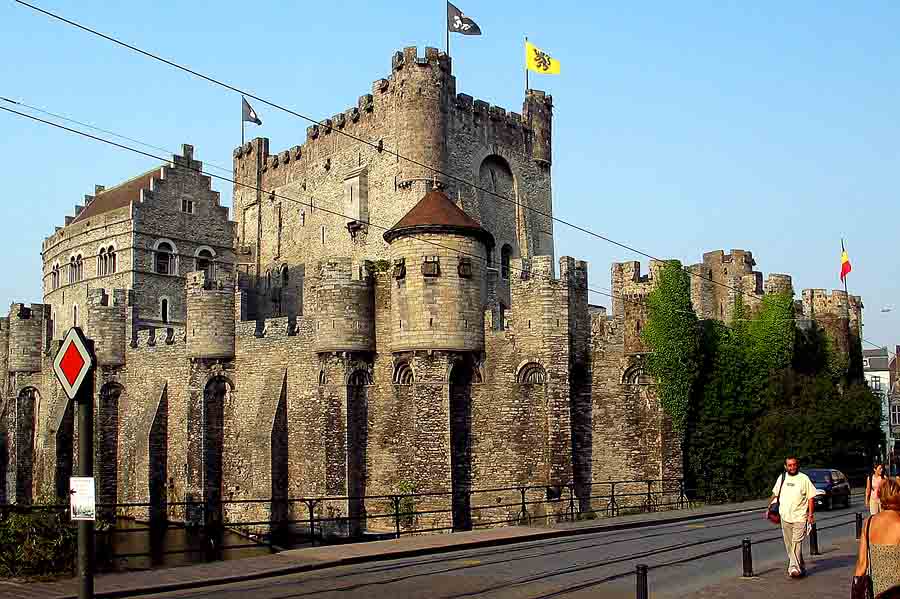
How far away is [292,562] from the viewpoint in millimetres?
16578

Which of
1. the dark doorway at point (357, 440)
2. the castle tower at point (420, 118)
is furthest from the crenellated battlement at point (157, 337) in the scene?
the castle tower at point (420, 118)

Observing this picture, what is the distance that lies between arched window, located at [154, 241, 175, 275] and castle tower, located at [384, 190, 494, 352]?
887 inches

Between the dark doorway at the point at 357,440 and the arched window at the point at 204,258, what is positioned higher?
the arched window at the point at 204,258

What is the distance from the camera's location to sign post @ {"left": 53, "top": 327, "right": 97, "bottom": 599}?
9094 mm

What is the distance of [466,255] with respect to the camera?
101 ft

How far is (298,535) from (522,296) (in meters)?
12.3

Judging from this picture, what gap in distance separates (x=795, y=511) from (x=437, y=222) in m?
18.6

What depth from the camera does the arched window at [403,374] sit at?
104 feet

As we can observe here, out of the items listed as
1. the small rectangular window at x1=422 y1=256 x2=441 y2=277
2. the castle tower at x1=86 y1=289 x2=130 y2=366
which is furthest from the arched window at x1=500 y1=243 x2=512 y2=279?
the castle tower at x1=86 y1=289 x2=130 y2=366

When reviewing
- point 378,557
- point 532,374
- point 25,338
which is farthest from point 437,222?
point 25,338

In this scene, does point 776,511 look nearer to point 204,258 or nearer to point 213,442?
point 213,442

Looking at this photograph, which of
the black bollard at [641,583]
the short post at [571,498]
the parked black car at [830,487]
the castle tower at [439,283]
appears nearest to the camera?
the black bollard at [641,583]

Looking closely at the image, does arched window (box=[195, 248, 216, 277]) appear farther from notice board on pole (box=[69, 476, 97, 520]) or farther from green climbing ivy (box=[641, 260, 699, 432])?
notice board on pole (box=[69, 476, 97, 520])

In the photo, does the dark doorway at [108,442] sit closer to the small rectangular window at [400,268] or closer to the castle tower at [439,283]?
the castle tower at [439,283]
